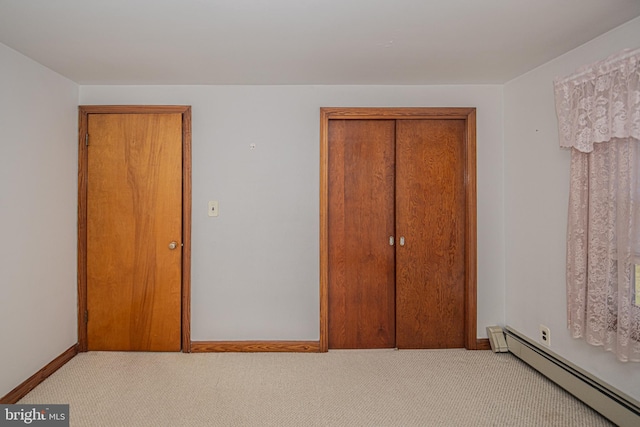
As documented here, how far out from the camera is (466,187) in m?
2.99

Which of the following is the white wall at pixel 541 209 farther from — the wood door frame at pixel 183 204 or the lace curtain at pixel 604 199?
the wood door frame at pixel 183 204

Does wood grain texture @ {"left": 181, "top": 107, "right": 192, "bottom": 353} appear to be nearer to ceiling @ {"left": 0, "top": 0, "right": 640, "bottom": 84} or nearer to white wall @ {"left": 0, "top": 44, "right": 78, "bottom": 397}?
ceiling @ {"left": 0, "top": 0, "right": 640, "bottom": 84}

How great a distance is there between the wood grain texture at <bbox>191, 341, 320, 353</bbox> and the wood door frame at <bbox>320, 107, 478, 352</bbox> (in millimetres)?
144


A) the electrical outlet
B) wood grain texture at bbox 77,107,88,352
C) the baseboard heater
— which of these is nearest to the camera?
the baseboard heater

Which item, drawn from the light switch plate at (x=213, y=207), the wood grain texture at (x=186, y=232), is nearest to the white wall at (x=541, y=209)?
the light switch plate at (x=213, y=207)

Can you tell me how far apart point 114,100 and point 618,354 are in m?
3.90

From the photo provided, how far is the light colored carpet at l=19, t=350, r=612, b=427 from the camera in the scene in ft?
6.78

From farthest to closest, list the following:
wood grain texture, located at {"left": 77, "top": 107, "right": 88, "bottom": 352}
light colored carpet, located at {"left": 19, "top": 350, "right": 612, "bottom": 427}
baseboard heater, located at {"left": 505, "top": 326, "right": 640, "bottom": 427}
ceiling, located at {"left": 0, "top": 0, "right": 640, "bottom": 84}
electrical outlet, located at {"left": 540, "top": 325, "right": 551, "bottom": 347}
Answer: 1. wood grain texture, located at {"left": 77, "top": 107, "right": 88, "bottom": 352}
2. electrical outlet, located at {"left": 540, "top": 325, "right": 551, "bottom": 347}
3. light colored carpet, located at {"left": 19, "top": 350, "right": 612, "bottom": 427}
4. baseboard heater, located at {"left": 505, "top": 326, "right": 640, "bottom": 427}
5. ceiling, located at {"left": 0, "top": 0, "right": 640, "bottom": 84}

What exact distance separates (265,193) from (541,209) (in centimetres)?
214

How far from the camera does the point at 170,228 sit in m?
2.92

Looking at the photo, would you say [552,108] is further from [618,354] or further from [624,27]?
[618,354]

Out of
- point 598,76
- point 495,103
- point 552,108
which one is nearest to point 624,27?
point 598,76

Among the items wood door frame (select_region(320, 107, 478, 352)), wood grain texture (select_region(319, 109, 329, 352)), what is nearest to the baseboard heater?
wood door frame (select_region(320, 107, 478, 352))

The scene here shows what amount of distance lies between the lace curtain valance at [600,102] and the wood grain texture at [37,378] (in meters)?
3.82
